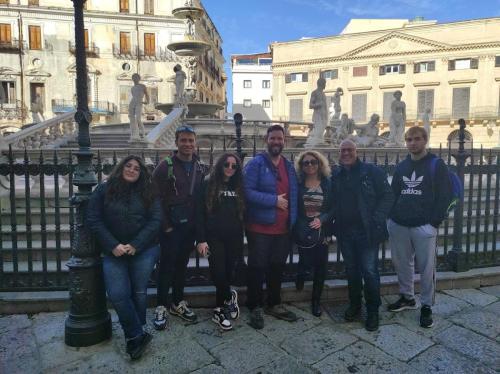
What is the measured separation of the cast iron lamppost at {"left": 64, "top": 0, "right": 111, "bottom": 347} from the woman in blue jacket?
201 mm

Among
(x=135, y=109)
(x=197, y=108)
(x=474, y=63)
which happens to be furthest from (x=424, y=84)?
(x=135, y=109)

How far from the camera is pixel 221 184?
3.84 metres

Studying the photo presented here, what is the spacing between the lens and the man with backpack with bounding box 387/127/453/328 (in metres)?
3.88

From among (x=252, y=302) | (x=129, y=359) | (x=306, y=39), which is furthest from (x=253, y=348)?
(x=306, y=39)

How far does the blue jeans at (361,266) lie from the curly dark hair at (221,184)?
112 cm

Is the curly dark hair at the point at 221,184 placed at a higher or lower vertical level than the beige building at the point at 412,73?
lower

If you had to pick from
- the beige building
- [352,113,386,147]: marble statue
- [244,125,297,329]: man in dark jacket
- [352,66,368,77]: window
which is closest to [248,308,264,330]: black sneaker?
[244,125,297,329]: man in dark jacket

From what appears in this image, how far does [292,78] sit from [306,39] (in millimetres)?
5179

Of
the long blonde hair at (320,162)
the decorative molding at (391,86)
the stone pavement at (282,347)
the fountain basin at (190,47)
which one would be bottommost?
the stone pavement at (282,347)

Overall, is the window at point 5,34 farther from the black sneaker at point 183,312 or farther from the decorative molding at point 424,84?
the black sneaker at point 183,312

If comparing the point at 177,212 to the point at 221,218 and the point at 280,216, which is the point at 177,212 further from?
the point at 280,216

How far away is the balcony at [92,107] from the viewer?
36.8m

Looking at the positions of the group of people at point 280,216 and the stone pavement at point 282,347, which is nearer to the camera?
the stone pavement at point 282,347

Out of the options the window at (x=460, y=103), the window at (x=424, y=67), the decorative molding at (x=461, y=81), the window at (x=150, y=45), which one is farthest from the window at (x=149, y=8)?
the window at (x=460, y=103)
